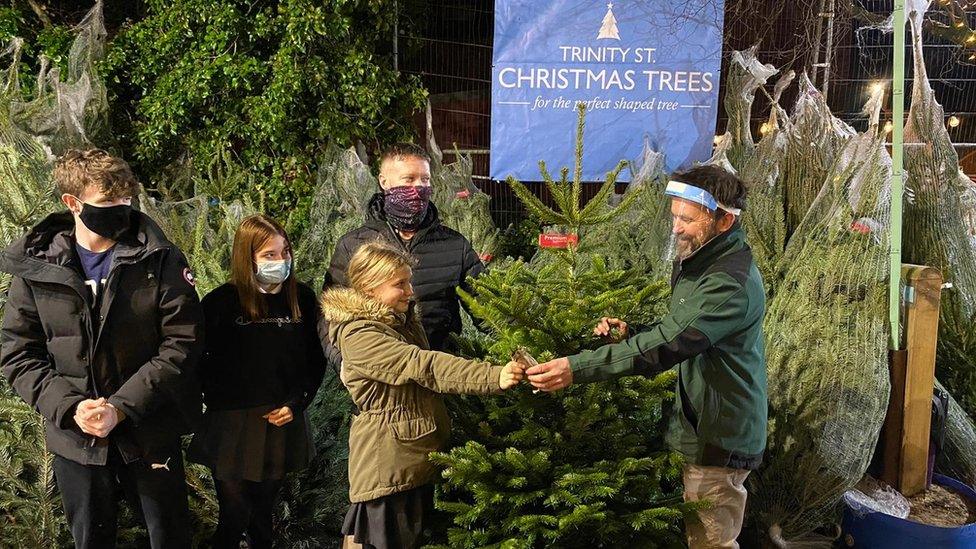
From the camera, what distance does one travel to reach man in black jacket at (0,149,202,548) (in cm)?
235

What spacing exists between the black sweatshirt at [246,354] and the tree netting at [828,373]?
2397 mm

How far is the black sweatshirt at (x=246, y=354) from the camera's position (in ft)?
8.72

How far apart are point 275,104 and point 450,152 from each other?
2139 millimetres

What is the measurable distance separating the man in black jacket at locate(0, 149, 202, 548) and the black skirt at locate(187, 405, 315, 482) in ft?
0.48

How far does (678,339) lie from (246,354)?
1641 millimetres

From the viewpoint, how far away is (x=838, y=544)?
3.61m

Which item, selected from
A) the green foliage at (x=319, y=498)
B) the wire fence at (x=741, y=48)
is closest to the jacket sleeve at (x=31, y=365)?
the green foliage at (x=319, y=498)

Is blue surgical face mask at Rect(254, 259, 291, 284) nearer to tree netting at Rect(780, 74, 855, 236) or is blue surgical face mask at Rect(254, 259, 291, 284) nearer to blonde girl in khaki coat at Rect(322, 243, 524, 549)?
blonde girl in khaki coat at Rect(322, 243, 524, 549)

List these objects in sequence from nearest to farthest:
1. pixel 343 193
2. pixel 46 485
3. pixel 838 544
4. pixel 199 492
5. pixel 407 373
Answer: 1. pixel 407 373
2. pixel 46 485
3. pixel 199 492
4. pixel 838 544
5. pixel 343 193

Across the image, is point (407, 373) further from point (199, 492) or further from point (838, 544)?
point (838, 544)

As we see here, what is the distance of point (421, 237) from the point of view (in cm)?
305

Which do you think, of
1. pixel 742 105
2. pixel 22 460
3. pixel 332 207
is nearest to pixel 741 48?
pixel 742 105

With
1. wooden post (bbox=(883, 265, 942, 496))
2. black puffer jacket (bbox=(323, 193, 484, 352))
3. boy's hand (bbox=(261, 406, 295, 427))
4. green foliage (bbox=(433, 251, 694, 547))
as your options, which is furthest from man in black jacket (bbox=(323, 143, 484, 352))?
wooden post (bbox=(883, 265, 942, 496))

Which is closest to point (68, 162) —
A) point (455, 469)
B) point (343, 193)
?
point (455, 469)
